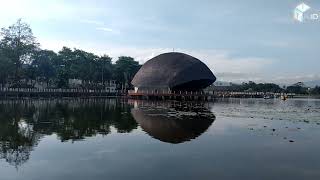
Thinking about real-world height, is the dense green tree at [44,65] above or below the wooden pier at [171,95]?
above

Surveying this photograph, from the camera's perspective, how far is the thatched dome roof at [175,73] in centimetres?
9089

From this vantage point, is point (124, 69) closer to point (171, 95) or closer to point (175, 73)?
point (175, 73)

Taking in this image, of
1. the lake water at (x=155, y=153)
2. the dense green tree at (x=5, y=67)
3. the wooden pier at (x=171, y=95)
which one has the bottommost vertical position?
the lake water at (x=155, y=153)

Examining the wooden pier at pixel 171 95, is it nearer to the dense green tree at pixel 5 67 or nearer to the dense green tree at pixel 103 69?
the dense green tree at pixel 103 69

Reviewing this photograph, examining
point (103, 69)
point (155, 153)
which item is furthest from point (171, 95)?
point (155, 153)

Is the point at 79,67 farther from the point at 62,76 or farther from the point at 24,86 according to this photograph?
the point at 24,86

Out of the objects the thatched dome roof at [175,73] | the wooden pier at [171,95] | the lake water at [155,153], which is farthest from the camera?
the thatched dome roof at [175,73]

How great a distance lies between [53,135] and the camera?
19.5 m

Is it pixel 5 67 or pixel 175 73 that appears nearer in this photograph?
pixel 5 67

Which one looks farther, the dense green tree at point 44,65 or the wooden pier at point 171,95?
the dense green tree at point 44,65

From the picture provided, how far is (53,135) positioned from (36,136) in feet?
2.80

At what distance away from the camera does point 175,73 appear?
300ft

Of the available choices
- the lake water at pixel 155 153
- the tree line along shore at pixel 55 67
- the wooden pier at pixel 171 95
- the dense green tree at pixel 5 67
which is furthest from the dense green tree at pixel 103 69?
the lake water at pixel 155 153

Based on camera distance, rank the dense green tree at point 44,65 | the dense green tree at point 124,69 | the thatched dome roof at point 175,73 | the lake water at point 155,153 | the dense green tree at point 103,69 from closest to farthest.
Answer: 1. the lake water at point 155,153
2. the dense green tree at point 44,65
3. the thatched dome roof at point 175,73
4. the dense green tree at point 103,69
5. the dense green tree at point 124,69
